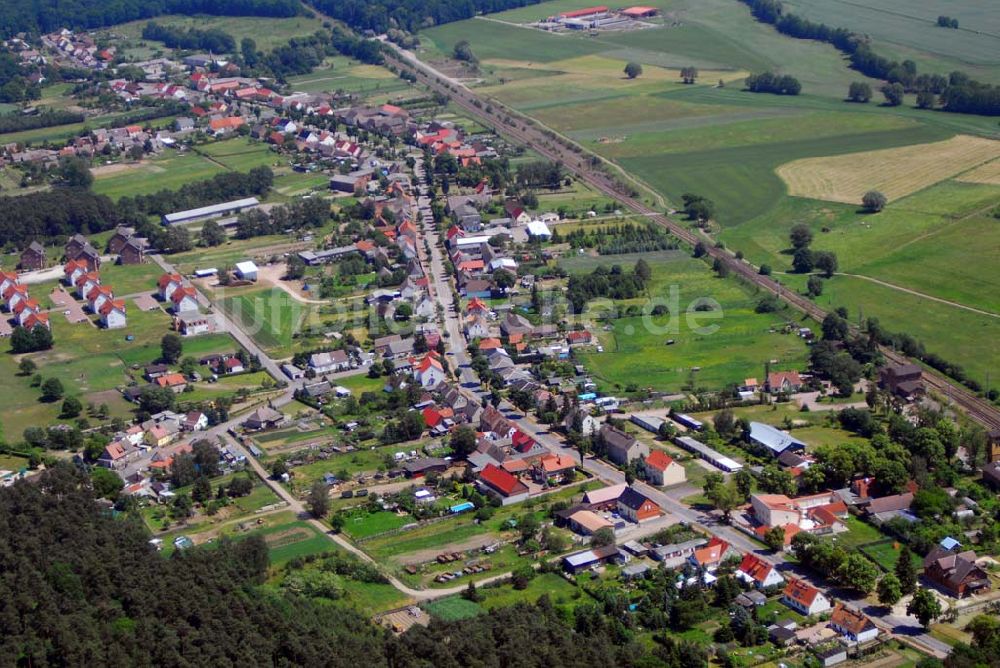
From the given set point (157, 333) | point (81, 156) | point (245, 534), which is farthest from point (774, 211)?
point (81, 156)

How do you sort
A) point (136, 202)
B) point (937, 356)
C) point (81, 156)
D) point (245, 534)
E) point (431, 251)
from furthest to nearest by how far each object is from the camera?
point (81, 156) → point (136, 202) → point (431, 251) → point (937, 356) → point (245, 534)

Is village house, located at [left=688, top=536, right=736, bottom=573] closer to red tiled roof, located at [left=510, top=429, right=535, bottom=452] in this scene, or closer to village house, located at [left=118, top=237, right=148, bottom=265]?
red tiled roof, located at [left=510, top=429, right=535, bottom=452]

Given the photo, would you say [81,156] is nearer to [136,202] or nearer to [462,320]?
[136,202]

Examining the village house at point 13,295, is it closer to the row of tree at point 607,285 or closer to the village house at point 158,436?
the village house at point 158,436

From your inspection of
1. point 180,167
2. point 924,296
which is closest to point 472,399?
point 924,296

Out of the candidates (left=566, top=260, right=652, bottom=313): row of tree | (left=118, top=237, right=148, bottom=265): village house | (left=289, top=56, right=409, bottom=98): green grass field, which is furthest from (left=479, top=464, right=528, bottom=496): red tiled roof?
(left=289, top=56, right=409, bottom=98): green grass field

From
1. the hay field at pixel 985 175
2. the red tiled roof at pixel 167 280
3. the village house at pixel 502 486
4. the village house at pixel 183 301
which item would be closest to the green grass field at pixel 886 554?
the village house at pixel 502 486
